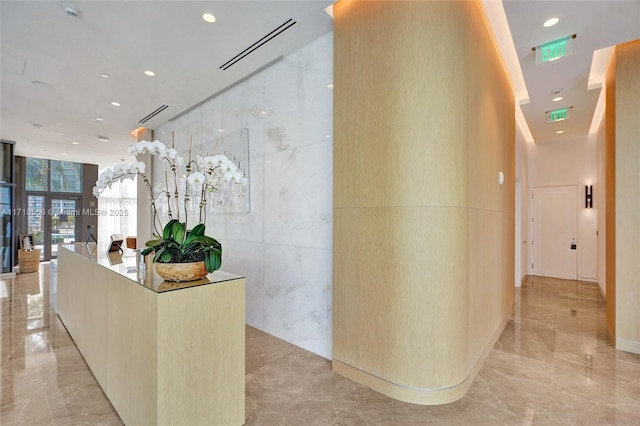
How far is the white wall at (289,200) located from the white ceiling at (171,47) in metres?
0.37

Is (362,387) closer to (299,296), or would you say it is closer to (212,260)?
(299,296)

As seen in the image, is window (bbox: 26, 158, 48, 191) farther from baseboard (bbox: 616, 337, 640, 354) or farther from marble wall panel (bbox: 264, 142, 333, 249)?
baseboard (bbox: 616, 337, 640, 354)

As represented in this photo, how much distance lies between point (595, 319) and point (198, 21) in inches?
265

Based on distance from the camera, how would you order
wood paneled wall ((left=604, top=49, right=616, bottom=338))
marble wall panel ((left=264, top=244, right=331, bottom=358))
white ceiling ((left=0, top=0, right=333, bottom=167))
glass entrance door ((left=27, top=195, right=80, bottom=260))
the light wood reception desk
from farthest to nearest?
glass entrance door ((left=27, top=195, right=80, bottom=260)), wood paneled wall ((left=604, top=49, right=616, bottom=338)), marble wall panel ((left=264, top=244, right=331, bottom=358)), white ceiling ((left=0, top=0, right=333, bottom=167)), the light wood reception desk

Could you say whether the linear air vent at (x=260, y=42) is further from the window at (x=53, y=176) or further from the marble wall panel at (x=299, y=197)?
the window at (x=53, y=176)

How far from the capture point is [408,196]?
2.50 metres

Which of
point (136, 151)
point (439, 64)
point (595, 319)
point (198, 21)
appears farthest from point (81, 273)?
point (595, 319)

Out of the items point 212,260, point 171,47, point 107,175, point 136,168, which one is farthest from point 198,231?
point 171,47

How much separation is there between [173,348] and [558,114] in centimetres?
712

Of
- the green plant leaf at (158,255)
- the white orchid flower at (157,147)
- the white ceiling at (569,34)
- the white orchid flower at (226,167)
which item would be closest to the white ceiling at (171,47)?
the white ceiling at (569,34)

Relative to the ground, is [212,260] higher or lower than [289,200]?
lower

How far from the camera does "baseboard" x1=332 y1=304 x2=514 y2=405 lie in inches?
97.2

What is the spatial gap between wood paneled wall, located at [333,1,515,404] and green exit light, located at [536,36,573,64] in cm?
113

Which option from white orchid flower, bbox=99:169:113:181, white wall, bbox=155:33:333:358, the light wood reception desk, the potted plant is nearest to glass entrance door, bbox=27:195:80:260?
white wall, bbox=155:33:333:358
